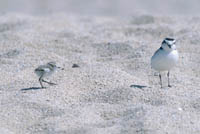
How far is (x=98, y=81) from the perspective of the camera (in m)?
7.91

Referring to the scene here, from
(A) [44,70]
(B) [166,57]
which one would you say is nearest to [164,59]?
(B) [166,57]

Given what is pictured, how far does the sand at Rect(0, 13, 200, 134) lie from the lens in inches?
247

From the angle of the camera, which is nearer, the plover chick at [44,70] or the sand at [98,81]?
the sand at [98,81]

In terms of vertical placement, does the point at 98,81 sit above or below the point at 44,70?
below

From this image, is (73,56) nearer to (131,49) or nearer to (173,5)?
(131,49)

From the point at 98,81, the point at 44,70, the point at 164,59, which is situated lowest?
the point at 98,81

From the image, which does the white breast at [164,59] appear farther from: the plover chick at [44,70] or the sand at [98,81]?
the plover chick at [44,70]

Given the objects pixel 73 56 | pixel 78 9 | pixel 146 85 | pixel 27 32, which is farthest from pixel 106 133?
pixel 78 9

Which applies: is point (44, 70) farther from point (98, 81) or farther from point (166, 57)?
point (166, 57)

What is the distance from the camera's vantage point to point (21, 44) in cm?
1051

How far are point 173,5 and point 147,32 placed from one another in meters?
7.44

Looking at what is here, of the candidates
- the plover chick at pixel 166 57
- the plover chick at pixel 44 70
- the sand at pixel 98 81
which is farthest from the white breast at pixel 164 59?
the plover chick at pixel 44 70

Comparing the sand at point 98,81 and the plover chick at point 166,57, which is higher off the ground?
the plover chick at point 166,57

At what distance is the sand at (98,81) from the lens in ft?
20.6
